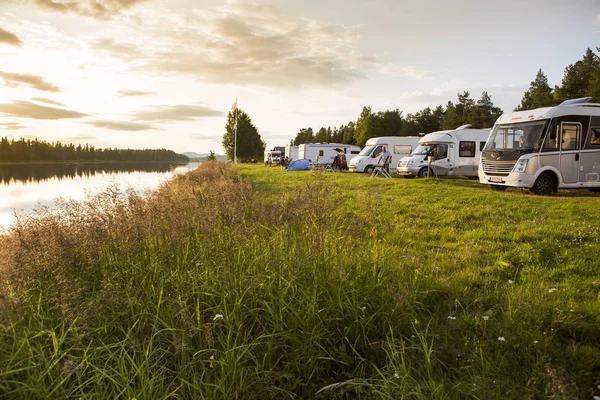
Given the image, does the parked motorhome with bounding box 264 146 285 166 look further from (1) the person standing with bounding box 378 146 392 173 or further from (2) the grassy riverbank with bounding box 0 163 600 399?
(2) the grassy riverbank with bounding box 0 163 600 399

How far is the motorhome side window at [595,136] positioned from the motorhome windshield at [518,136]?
1.84 meters

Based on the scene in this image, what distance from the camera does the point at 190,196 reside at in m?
5.64

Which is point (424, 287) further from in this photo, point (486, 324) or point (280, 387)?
point (280, 387)

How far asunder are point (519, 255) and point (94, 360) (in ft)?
19.2

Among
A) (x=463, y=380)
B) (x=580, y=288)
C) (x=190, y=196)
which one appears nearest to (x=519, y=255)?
(x=580, y=288)

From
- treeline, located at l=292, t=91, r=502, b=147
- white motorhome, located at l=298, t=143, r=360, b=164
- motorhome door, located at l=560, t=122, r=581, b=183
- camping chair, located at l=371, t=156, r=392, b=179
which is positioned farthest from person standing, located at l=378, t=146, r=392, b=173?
treeline, located at l=292, t=91, r=502, b=147

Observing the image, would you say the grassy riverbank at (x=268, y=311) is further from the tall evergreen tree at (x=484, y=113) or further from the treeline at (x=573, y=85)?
the tall evergreen tree at (x=484, y=113)

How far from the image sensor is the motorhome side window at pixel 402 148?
29.2 m

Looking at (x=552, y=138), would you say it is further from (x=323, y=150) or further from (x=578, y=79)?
(x=578, y=79)

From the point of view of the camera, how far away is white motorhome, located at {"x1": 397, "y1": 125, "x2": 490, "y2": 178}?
21812 millimetres

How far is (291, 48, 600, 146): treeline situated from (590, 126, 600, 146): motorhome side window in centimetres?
3468

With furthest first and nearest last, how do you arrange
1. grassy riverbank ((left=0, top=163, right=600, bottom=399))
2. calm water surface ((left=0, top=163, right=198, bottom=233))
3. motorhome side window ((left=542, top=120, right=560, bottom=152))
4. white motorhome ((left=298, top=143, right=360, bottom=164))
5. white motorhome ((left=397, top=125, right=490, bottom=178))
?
white motorhome ((left=298, top=143, right=360, bottom=164)) → white motorhome ((left=397, top=125, right=490, bottom=178)) → motorhome side window ((left=542, top=120, right=560, bottom=152)) → calm water surface ((left=0, top=163, right=198, bottom=233)) → grassy riverbank ((left=0, top=163, right=600, bottom=399))

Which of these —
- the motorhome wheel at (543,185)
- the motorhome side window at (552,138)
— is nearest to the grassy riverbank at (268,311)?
the motorhome wheel at (543,185)

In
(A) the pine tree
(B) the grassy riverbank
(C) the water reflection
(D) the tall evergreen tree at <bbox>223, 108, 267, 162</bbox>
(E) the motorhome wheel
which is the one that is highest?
(A) the pine tree
